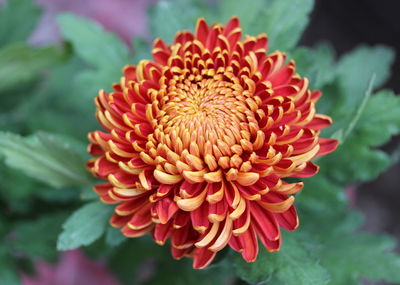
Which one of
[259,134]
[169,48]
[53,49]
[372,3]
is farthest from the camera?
[372,3]

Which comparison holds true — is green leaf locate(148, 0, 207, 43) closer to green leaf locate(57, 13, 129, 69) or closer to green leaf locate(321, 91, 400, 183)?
green leaf locate(57, 13, 129, 69)

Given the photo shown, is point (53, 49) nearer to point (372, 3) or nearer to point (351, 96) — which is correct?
point (351, 96)

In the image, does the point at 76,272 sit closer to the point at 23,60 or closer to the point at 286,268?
the point at 23,60

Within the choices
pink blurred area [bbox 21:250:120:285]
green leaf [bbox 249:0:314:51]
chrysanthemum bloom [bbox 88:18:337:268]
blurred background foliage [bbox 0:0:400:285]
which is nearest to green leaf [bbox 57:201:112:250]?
blurred background foliage [bbox 0:0:400:285]

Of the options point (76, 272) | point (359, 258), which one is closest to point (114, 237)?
point (359, 258)

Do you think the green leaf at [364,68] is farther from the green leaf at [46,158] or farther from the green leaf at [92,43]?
the green leaf at [46,158]

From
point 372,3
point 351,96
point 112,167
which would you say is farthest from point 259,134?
point 372,3
